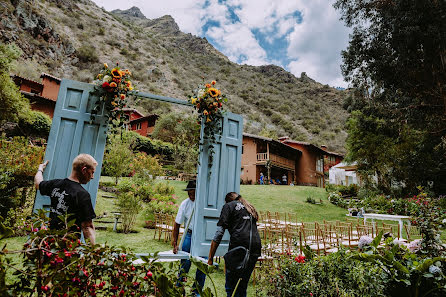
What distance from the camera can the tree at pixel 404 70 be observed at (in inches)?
449

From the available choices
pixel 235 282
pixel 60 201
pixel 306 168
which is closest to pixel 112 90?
pixel 60 201

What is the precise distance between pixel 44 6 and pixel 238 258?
58.6 meters

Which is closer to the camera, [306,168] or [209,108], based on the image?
[209,108]

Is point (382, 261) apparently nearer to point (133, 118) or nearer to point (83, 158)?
point (83, 158)

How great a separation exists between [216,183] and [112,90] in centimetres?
237

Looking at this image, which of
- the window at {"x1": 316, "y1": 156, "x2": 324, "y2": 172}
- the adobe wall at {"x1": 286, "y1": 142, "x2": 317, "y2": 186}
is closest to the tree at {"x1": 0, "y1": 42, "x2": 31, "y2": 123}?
the adobe wall at {"x1": 286, "y1": 142, "x2": 317, "y2": 186}

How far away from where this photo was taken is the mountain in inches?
1383

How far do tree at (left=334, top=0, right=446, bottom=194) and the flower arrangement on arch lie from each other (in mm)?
12602

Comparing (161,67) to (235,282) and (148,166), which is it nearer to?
(148,166)

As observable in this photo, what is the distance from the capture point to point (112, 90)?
4.12 m

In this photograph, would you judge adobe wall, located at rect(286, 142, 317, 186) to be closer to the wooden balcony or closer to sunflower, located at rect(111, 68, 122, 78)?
the wooden balcony

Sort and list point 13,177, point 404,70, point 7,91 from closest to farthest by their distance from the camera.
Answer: point 13,177
point 404,70
point 7,91

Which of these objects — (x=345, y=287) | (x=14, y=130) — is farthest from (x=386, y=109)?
(x=14, y=130)

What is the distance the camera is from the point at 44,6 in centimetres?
4534
